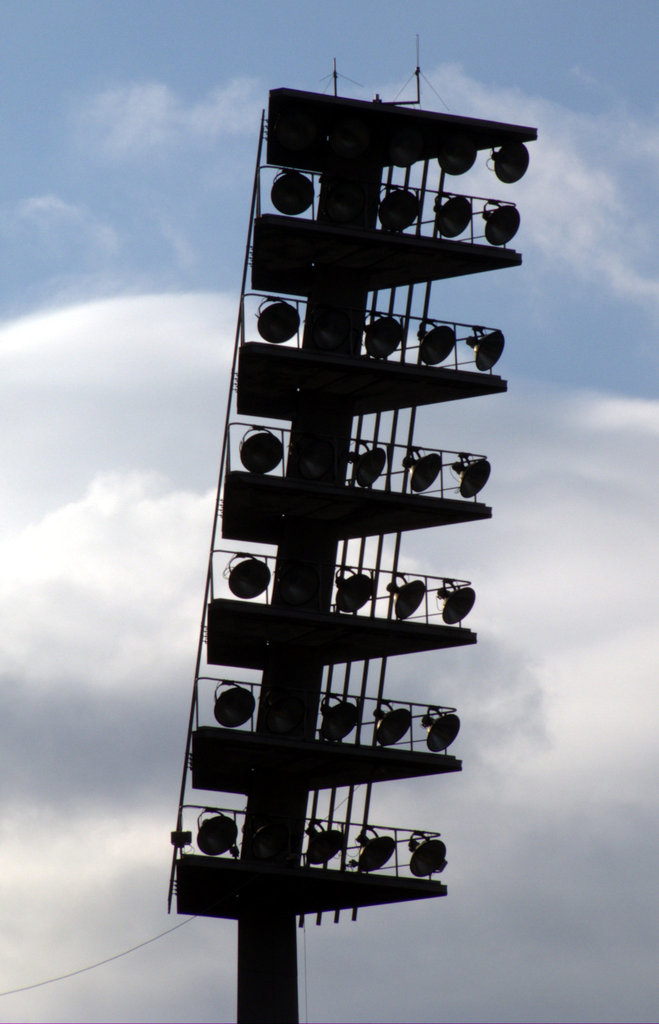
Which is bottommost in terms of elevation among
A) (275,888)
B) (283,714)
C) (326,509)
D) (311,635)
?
(275,888)

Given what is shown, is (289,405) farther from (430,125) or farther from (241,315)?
(430,125)

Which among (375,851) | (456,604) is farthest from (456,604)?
(375,851)

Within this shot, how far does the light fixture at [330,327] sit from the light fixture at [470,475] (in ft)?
16.6

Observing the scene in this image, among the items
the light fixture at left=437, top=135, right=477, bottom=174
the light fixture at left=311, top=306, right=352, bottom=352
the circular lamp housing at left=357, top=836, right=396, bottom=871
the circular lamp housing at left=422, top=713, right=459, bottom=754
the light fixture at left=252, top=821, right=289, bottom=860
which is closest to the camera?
the light fixture at left=252, top=821, right=289, bottom=860

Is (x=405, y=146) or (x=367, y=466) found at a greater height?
(x=405, y=146)

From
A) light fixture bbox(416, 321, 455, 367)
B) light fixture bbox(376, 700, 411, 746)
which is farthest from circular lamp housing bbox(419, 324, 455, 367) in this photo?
light fixture bbox(376, 700, 411, 746)

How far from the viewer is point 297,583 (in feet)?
186

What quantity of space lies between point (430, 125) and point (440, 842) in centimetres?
2168

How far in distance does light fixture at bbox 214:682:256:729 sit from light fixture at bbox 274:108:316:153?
53.6 ft

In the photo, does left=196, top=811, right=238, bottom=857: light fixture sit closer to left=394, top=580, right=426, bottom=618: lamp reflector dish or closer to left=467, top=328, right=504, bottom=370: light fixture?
left=394, top=580, right=426, bottom=618: lamp reflector dish

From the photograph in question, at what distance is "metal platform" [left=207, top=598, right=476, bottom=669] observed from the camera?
5525 cm

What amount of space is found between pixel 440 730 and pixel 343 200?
16.2m

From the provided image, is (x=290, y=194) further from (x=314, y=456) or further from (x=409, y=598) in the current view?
(x=409, y=598)

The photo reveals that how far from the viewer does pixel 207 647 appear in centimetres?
5784
